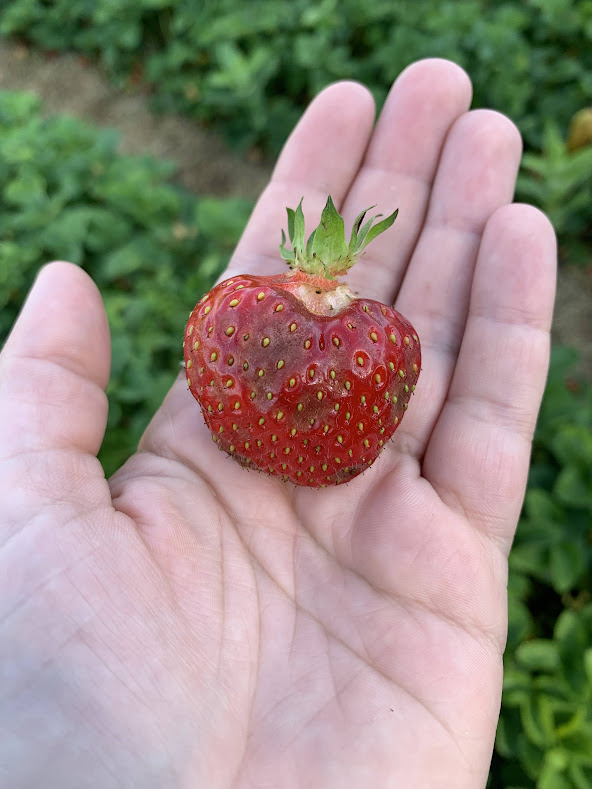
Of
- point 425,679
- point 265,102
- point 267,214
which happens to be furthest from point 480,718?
point 265,102

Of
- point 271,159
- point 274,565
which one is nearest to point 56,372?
point 274,565

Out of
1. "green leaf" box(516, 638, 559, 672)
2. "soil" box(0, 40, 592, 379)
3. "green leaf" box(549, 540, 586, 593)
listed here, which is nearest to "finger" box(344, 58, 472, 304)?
"green leaf" box(549, 540, 586, 593)

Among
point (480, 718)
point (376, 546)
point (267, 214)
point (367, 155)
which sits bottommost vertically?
point (480, 718)

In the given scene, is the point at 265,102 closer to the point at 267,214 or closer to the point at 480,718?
the point at 267,214

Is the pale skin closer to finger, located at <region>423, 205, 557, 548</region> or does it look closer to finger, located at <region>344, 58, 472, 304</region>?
finger, located at <region>423, 205, 557, 548</region>

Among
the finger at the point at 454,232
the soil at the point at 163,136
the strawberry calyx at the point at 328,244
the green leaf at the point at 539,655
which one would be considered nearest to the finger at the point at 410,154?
the finger at the point at 454,232

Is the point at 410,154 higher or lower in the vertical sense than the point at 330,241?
higher

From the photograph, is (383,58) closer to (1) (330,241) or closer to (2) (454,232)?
(2) (454,232)
